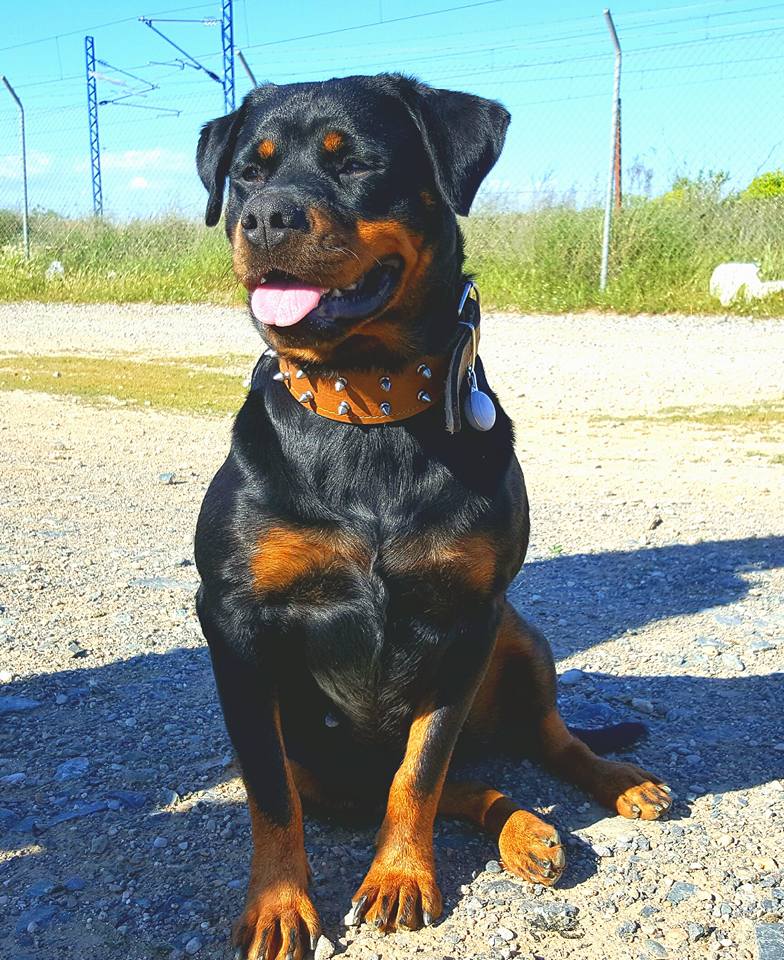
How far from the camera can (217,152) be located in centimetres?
294

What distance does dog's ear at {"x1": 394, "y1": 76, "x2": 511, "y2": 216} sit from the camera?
8.77 ft

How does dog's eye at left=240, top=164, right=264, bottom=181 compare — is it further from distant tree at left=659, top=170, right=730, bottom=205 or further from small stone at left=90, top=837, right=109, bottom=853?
distant tree at left=659, top=170, right=730, bottom=205

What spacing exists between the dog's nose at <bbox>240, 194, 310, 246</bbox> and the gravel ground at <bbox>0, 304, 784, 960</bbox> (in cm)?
155

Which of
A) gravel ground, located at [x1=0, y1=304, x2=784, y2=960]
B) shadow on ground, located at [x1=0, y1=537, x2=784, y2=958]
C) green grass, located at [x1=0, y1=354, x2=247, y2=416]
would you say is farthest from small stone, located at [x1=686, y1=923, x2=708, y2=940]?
green grass, located at [x1=0, y1=354, x2=247, y2=416]

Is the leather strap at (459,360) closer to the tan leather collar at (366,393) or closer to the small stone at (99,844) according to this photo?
the tan leather collar at (366,393)

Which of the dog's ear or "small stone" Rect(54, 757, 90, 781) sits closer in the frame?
the dog's ear

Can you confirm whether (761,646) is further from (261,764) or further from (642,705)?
(261,764)

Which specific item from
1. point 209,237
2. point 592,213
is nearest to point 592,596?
point 592,213

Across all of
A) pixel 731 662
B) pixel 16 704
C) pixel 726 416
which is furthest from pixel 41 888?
pixel 726 416

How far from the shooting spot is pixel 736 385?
31.6 feet


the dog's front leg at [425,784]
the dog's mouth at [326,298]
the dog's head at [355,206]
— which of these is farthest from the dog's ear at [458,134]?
the dog's front leg at [425,784]

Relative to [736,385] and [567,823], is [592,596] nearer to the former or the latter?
[567,823]

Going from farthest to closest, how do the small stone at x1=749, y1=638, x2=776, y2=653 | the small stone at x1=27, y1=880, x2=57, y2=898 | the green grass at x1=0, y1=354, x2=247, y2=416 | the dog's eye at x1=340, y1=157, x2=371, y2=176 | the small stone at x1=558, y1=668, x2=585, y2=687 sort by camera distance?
1. the green grass at x1=0, y1=354, x2=247, y2=416
2. the small stone at x1=749, y1=638, x2=776, y2=653
3. the small stone at x1=558, y1=668, x2=585, y2=687
4. the dog's eye at x1=340, y1=157, x2=371, y2=176
5. the small stone at x1=27, y1=880, x2=57, y2=898

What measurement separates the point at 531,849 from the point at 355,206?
1.65 metres
